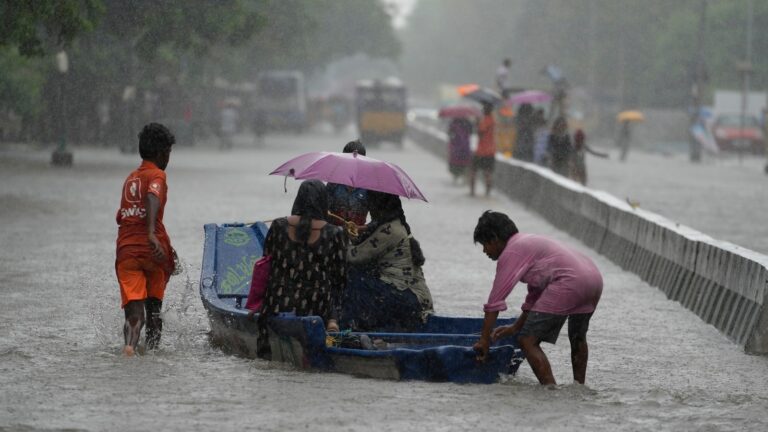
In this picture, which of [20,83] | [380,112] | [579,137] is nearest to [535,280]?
[579,137]

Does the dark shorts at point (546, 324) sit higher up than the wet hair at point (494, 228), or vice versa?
the wet hair at point (494, 228)

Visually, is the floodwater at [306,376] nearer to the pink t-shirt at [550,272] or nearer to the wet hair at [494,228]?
the pink t-shirt at [550,272]

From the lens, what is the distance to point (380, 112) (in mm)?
54438

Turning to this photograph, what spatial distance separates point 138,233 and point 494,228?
2.25 m

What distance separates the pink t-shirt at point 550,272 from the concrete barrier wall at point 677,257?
2.53 metres

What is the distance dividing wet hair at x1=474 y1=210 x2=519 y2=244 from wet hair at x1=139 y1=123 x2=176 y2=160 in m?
2.06

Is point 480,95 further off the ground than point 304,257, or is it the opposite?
point 304,257

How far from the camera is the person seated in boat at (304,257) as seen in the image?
8.42 m

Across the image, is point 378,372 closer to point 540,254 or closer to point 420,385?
point 420,385

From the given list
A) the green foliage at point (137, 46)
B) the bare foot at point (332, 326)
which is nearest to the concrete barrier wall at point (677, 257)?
the bare foot at point (332, 326)

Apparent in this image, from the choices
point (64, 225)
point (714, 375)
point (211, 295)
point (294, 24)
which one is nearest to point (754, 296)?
point (714, 375)

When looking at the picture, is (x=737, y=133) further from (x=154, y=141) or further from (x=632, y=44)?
(x=154, y=141)

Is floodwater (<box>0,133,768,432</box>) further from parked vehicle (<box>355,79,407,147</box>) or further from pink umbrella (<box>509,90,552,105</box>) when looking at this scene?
parked vehicle (<box>355,79,407,147</box>)

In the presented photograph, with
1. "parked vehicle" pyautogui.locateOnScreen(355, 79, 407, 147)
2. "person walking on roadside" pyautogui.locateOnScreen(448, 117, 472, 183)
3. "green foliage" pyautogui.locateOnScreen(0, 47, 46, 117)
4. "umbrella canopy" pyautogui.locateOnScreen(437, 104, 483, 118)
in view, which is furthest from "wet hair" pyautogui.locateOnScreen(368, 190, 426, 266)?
"parked vehicle" pyautogui.locateOnScreen(355, 79, 407, 147)
